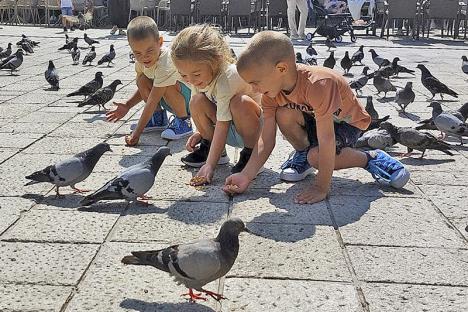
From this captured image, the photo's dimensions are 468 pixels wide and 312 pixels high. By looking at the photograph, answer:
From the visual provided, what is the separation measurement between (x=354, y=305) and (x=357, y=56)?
971 cm

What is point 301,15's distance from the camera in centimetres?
1669

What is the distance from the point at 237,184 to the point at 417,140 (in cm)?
195

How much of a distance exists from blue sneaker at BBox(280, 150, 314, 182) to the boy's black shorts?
0.46 ft

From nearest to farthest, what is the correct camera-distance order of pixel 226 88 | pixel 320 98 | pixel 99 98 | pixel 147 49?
pixel 320 98, pixel 226 88, pixel 147 49, pixel 99 98

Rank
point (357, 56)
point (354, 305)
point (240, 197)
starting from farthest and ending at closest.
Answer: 1. point (357, 56)
2. point (240, 197)
3. point (354, 305)

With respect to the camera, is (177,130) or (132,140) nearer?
(132,140)

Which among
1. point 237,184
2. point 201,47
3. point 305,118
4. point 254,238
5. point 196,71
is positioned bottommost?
point 254,238

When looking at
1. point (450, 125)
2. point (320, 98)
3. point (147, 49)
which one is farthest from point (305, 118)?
point (450, 125)

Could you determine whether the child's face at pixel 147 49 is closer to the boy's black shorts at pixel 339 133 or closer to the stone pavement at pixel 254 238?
Answer: the stone pavement at pixel 254 238

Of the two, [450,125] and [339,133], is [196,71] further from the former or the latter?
[450,125]

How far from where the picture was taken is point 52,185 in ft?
13.9

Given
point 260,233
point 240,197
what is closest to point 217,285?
point 260,233

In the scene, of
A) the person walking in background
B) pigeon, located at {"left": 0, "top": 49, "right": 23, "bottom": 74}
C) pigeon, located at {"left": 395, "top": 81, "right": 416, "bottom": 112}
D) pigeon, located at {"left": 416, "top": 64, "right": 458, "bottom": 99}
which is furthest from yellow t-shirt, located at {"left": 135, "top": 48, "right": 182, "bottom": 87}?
the person walking in background

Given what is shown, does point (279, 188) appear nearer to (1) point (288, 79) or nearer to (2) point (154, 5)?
(1) point (288, 79)
